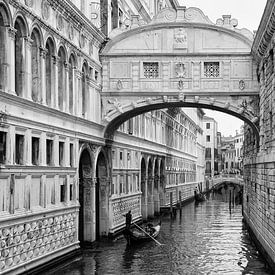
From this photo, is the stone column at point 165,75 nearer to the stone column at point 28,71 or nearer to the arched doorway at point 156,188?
the stone column at point 28,71

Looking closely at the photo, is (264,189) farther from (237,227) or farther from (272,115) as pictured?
(237,227)

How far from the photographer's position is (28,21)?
14727 mm

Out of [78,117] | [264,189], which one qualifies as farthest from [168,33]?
[264,189]

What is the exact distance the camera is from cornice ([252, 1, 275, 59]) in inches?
621

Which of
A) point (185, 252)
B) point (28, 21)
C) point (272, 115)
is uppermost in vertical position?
point (28, 21)

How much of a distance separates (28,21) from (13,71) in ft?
4.71

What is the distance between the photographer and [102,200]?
74.7 ft

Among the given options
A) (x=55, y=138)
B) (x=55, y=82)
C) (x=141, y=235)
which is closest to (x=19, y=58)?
(x=55, y=82)

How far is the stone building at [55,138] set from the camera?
13680 mm

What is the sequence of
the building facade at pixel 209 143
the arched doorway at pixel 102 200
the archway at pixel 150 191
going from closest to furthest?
the arched doorway at pixel 102 200, the archway at pixel 150 191, the building facade at pixel 209 143

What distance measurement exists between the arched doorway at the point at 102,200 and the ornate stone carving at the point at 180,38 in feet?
15.4

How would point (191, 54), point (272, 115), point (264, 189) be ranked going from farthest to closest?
point (191, 54), point (264, 189), point (272, 115)

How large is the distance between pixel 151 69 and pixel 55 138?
580 cm

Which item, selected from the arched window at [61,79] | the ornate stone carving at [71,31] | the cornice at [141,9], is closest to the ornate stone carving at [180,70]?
the ornate stone carving at [71,31]
